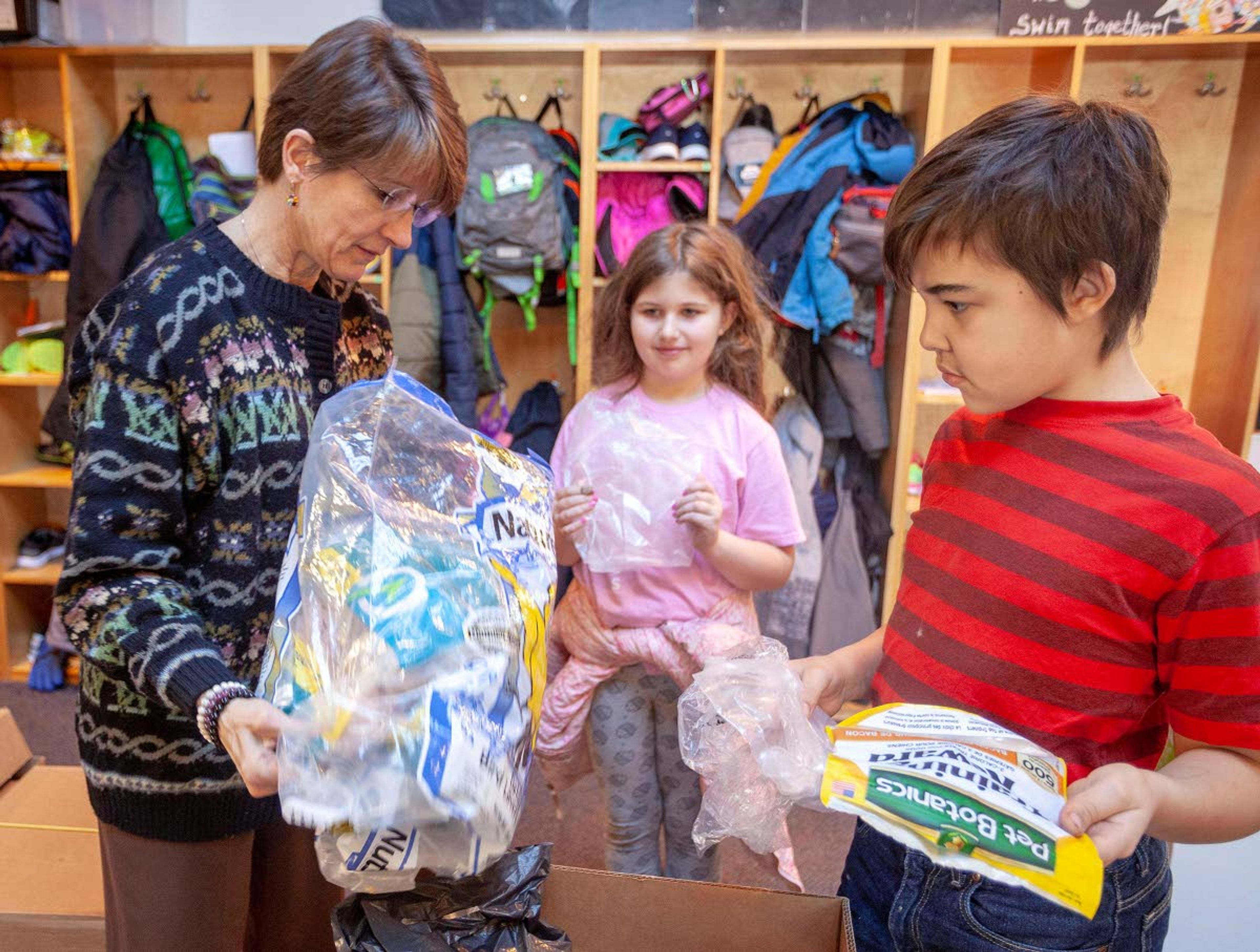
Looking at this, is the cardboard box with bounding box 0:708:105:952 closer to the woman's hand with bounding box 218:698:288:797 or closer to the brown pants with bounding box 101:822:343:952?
the brown pants with bounding box 101:822:343:952

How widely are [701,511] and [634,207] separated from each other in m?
1.72

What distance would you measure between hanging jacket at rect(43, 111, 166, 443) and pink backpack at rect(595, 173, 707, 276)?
57.5 inches

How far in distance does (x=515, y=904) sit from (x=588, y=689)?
80 cm

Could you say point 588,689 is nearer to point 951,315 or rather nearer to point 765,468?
point 765,468

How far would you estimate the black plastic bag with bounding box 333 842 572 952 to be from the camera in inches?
25.1

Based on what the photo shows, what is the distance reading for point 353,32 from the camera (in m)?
0.91

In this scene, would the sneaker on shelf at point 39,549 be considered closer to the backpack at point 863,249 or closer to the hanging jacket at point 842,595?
the hanging jacket at point 842,595

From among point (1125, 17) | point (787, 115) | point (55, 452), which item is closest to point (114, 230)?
point (55, 452)

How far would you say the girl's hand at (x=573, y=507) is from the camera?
1.33m

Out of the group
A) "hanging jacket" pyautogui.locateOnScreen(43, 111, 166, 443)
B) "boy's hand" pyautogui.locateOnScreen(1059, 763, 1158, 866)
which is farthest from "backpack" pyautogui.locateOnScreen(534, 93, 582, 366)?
"boy's hand" pyautogui.locateOnScreen(1059, 763, 1158, 866)

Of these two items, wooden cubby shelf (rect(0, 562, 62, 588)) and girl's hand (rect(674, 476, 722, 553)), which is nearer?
girl's hand (rect(674, 476, 722, 553))

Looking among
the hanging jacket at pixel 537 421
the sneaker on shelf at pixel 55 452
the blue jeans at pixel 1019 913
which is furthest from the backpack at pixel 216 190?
the blue jeans at pixel 1019 913

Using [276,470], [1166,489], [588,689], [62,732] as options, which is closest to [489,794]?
[276,470]

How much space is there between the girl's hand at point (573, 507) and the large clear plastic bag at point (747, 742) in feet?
1.69
